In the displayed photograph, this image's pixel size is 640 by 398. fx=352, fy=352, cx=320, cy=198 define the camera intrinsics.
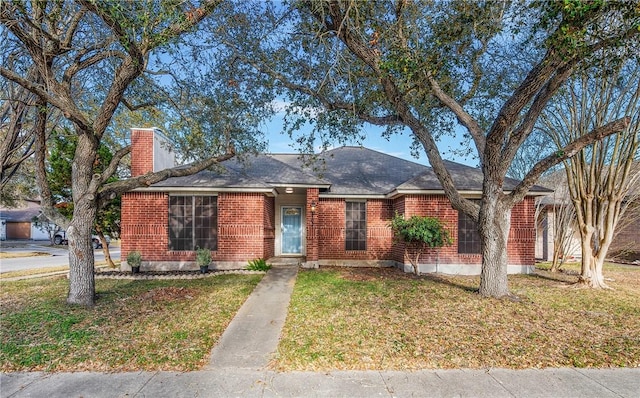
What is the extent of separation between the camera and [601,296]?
8.51 metres

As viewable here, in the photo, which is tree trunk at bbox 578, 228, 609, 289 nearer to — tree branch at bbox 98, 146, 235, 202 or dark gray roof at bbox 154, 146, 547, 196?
dark gray roof at bbox 154, 146, 547, 196

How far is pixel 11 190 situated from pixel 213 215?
21225 mm

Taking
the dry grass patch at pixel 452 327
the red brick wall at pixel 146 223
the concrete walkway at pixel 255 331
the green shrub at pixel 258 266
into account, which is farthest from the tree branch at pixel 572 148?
the red brick wall at pixel 146 223

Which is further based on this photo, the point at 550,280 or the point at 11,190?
the point at 11,190

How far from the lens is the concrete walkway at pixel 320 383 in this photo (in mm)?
3811

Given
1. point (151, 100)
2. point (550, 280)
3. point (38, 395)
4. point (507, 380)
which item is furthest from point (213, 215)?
point (550, 280)

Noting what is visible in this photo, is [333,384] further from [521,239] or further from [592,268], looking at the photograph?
[521,239]

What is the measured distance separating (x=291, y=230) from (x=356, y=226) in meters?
2.99

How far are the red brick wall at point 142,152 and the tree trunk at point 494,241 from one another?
416 inches

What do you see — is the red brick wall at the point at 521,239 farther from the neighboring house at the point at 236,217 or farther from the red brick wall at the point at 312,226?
the red brick wall at the point at 312,226

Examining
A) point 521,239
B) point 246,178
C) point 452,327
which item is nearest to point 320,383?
point 452,327

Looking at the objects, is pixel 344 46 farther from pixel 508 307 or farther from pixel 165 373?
pixel 165 373

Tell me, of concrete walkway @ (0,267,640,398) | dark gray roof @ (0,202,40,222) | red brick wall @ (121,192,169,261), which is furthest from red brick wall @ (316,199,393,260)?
dark gray roof @ (0,202,40,222)

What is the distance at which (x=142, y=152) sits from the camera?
12.1m
